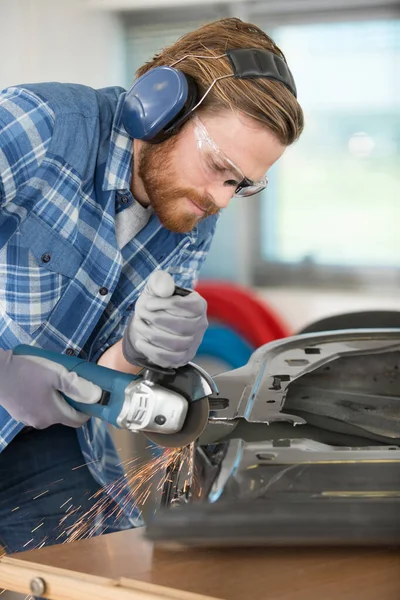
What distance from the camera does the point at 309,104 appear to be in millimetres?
3496

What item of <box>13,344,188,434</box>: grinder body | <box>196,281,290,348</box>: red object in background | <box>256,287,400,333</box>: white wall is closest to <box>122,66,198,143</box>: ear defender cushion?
<box>13,344,188,434</box>: grinder body

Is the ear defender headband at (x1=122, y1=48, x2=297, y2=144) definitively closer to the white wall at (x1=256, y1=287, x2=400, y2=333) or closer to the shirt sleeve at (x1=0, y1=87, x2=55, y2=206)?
the shirt sleeve at (x1=0, y1=87, x2=55, y2=206)

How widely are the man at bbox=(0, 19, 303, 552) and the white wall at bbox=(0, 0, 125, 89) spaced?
7.33 ft

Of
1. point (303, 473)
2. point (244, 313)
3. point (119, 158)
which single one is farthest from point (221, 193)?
point (244, 313)

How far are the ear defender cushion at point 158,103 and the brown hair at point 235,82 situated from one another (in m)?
0.04

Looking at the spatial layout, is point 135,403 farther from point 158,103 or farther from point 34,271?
point 158,103

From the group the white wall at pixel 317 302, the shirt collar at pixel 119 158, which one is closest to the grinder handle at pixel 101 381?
the shirt collar at pixel 119 158

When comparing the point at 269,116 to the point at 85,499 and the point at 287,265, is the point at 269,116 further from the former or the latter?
the point at 287,265

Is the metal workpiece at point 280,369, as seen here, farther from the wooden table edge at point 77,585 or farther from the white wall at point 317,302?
the white wall at point 317,302

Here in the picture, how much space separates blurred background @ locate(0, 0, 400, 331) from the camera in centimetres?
341

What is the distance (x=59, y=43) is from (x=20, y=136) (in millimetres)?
2587

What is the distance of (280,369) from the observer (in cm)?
143

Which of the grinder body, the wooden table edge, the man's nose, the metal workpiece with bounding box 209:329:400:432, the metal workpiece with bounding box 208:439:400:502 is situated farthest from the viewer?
the man's nose

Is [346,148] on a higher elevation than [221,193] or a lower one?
lower
